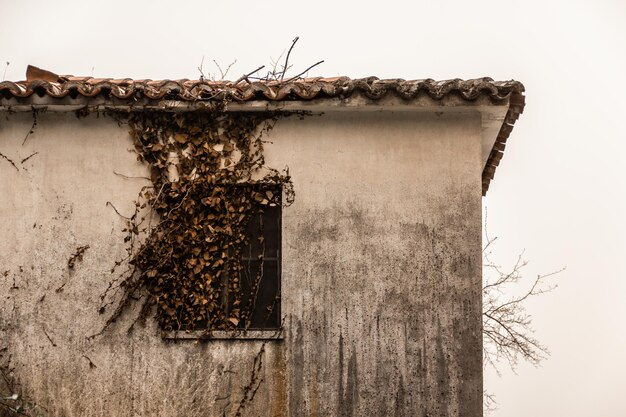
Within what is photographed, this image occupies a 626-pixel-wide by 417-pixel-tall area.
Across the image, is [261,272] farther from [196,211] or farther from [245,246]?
[196,211]

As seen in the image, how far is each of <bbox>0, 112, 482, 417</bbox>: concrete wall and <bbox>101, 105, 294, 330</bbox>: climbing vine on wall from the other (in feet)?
0.57

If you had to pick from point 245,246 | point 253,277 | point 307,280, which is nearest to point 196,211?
point 245,246

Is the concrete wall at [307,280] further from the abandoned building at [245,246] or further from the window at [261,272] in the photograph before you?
the window at [261,272]

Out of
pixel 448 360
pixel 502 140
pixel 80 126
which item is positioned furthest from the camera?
pixel 502 140

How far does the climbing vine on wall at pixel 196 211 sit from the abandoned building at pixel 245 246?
21 millimetres

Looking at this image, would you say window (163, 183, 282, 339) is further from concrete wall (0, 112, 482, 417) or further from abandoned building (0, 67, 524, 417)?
concrete wall (0, 112, 482, 417)

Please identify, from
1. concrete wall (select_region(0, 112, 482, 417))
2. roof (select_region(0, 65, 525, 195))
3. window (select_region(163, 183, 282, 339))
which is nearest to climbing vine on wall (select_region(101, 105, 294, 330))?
window (select_region(163, 183, 282, 339))

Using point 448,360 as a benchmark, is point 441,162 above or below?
above

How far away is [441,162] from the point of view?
8617 mm

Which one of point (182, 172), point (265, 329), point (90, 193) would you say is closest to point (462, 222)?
point (265, 329)

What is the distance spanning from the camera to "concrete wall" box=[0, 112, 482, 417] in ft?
27.3

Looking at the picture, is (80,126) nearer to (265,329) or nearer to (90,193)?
(90,193)

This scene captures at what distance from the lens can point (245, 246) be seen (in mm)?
8672

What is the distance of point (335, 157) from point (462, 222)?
1.45 m
